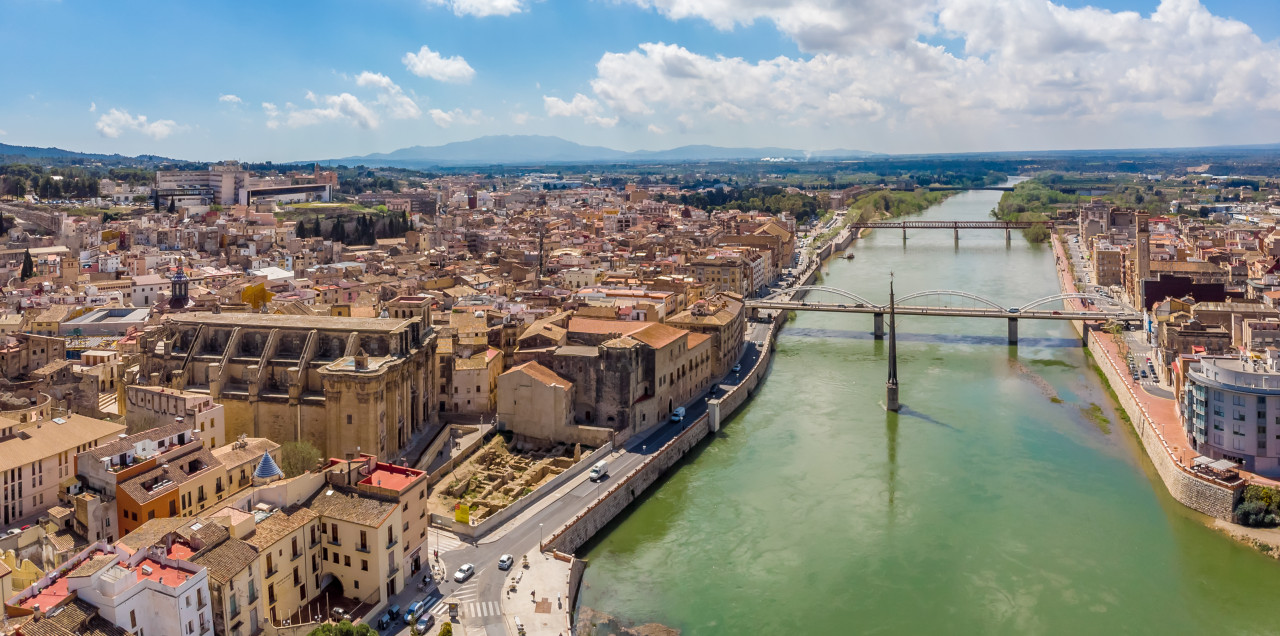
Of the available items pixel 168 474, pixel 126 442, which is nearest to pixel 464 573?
pixel 168 474

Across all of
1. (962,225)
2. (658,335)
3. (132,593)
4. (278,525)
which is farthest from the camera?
(962,225)

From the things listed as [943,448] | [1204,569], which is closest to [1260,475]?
[1204,569]

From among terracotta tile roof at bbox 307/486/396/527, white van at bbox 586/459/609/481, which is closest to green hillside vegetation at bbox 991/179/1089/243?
white van at bbox 586/459/609/481

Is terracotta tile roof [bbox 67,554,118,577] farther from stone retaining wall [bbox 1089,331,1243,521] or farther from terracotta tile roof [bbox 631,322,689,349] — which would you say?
stone retaining wall [bbox 1089,331,1243,521]

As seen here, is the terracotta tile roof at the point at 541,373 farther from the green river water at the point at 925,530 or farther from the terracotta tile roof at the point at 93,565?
the terracotta tile roof at the point at 93,565

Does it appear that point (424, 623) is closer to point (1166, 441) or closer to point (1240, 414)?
point (1240, 414)

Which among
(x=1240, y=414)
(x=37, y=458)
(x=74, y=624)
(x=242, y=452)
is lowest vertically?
(x=74, y=624)

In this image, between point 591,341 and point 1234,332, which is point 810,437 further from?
point 1234,332
